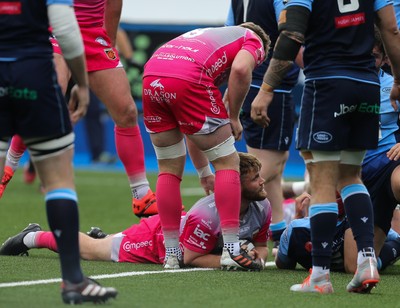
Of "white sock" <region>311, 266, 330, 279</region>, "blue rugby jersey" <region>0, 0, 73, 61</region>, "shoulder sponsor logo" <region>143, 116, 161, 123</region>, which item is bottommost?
"white sock" <region>311, 266, 330, 279</region>

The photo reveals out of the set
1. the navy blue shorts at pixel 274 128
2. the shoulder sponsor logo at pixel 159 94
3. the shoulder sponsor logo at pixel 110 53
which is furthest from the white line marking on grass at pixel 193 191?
the shoulder sponsor logo at pixel 159 94

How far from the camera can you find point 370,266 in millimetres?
5750

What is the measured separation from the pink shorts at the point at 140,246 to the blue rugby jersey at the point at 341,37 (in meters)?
1.94

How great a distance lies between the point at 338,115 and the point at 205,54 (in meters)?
1.44

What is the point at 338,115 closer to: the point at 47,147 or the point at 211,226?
the point at 211,226

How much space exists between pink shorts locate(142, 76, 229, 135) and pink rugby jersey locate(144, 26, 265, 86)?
0.17ft

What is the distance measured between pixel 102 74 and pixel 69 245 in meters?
2.77

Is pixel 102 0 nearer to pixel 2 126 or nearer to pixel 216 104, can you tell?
pixel 216 104

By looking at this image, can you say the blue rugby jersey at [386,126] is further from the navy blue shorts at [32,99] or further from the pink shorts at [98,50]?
the navy blue shorts at [32,99]

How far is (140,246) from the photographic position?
7.25 m

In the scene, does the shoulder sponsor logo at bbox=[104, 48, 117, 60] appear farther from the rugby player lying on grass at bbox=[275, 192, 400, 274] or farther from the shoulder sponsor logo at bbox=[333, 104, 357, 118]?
the shoulder sponsor logo at bbox=[333, 104, 357, 118]

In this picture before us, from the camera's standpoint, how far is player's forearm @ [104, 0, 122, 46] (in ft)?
26.8

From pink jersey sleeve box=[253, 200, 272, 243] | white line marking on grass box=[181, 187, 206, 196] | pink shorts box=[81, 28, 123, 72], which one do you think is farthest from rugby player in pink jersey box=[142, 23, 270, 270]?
white line marking on grass box=[181, 187, 206, 196]

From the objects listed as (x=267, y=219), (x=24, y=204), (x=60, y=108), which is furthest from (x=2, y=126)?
(x=24, y=204)
